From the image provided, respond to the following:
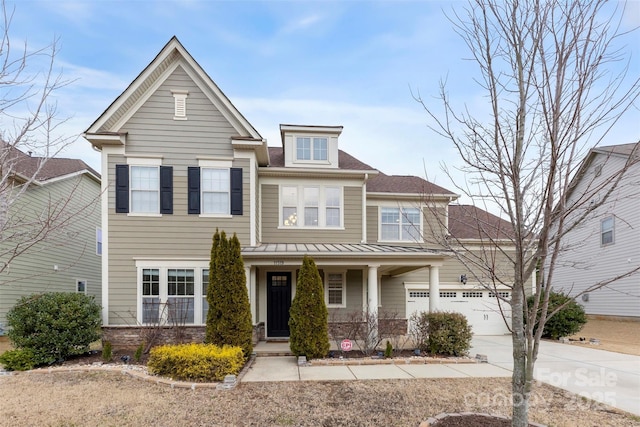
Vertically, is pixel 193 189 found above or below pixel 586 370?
above

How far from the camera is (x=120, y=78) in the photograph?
30.2 feet

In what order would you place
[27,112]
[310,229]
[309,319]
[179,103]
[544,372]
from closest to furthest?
[27,112] → [544,372] → [309,319] → [179,103] → [310,229]

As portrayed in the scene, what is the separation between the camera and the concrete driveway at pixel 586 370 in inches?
265

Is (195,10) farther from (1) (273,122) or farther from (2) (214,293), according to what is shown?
(1) (273,122)

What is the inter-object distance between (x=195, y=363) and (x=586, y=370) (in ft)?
26.8

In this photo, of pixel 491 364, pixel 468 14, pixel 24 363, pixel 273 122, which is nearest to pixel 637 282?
pixel 491 364

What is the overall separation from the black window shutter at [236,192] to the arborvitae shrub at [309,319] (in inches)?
121

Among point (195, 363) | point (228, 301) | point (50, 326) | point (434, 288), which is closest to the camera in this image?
point (195, 363)

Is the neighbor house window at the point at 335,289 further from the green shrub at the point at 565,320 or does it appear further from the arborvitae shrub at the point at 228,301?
the green shrub at the point at 565,320

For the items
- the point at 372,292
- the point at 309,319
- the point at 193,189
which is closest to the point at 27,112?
the point at 309,319

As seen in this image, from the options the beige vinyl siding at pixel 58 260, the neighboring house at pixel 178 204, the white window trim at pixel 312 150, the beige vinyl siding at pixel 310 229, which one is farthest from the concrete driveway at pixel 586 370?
the beige vinyl siding at pixel 58 260

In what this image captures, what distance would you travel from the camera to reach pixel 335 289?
13.8 metres

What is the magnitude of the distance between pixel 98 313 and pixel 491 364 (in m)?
9.74

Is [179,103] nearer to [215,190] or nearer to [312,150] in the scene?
[215,190]
